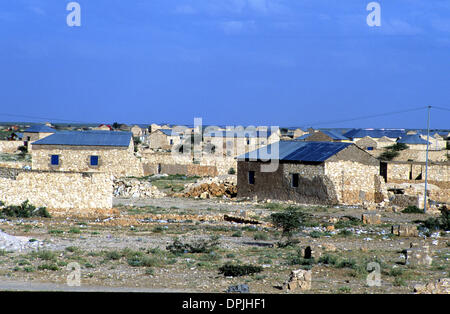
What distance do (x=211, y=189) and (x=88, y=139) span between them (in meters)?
12.2

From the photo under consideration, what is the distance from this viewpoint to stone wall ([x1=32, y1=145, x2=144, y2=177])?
43.9 meters

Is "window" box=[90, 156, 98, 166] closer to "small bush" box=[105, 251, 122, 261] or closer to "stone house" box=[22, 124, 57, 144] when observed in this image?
"small bush" box=[105, 251, 122, 261]

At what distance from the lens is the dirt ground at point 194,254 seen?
12.2 meters

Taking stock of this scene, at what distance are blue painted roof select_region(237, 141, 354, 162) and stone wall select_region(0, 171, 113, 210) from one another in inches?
464

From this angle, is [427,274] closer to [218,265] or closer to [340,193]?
[218,265]

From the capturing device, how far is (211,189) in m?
38.7

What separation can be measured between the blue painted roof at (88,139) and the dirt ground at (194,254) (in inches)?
728

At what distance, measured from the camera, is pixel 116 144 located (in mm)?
44812

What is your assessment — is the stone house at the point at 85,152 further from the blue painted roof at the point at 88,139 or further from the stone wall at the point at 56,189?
the stone wall at the point at 56,189

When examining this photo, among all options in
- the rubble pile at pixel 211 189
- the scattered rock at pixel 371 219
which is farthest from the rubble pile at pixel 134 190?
the scattered rock at pixel 371 219

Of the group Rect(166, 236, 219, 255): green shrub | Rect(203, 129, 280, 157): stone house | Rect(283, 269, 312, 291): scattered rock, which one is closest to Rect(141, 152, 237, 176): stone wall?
Rect(203, 129, 280, 157): stone house

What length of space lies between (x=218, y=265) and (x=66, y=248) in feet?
15.2
